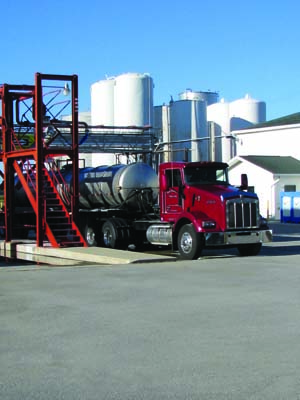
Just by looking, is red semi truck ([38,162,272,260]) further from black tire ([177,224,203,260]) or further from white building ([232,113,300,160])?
white building ([232,113,300,160])

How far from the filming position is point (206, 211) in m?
19.2

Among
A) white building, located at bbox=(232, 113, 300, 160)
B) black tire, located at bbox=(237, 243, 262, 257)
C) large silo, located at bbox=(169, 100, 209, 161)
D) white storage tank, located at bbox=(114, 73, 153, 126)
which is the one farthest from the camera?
large silo, located at bbox=(169, 100, 209, 161)

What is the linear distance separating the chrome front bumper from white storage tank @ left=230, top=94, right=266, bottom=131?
145 feet

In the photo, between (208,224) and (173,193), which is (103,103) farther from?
(208,224)

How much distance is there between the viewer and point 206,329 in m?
8.82

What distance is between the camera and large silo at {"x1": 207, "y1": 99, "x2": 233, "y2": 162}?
59938 millimetres

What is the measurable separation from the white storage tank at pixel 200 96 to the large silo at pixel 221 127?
7.18 feet

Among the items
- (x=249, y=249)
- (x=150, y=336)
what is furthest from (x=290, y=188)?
(x=150, y=336)

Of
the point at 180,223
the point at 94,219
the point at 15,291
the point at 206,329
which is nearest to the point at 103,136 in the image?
the point at 94,219

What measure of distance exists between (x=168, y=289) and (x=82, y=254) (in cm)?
677

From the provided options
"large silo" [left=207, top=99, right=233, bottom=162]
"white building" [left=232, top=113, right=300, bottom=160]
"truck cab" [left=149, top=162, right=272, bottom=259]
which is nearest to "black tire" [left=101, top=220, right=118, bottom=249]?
"truck cab" [left=149, top=162, right=272, bottom=259]

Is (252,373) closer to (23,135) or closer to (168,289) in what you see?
(168,289)

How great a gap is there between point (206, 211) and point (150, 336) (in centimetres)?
1101

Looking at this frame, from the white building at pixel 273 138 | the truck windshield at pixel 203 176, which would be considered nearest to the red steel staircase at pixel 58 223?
the truck windshield at pixel 203 176
